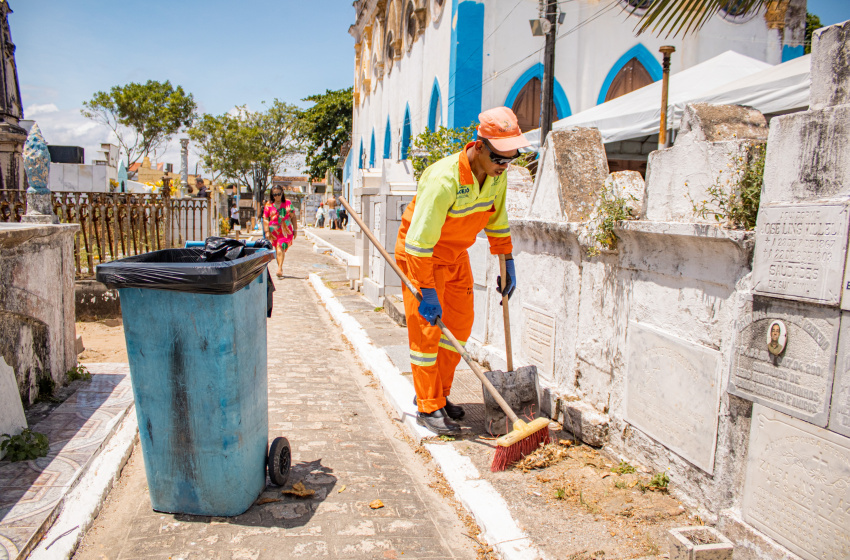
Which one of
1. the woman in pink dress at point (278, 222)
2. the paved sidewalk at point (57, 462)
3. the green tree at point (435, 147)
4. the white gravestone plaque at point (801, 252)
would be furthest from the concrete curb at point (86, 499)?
the woman in pink dress at point (278, 222)

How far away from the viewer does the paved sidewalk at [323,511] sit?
2.81m

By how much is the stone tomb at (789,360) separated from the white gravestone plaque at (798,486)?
0.25 feet

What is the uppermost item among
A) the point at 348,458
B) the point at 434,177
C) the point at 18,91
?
the point at 18,91

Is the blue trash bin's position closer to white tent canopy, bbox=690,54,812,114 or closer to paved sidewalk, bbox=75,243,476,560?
paved sidewalk, bbox=75,243,476,560

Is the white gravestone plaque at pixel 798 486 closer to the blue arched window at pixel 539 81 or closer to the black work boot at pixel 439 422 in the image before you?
the black work boot at pixel 439 422

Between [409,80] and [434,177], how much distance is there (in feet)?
55.9

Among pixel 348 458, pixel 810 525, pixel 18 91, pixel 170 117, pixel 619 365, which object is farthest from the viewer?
pixel 170 117

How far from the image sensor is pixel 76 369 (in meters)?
5.03

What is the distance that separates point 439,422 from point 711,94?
226 inches

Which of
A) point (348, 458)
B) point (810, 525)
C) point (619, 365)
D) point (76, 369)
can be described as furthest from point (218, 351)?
point (76, 369)

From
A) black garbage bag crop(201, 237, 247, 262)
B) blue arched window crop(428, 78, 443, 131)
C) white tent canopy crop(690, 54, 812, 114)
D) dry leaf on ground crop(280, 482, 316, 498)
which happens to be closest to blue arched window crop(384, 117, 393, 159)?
blue arched window crop(428, 78, 443, 131)

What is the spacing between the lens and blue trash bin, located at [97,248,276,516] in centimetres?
280

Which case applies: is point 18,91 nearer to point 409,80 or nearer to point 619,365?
point 409,80

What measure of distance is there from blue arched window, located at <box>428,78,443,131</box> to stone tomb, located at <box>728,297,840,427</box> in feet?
46.6
